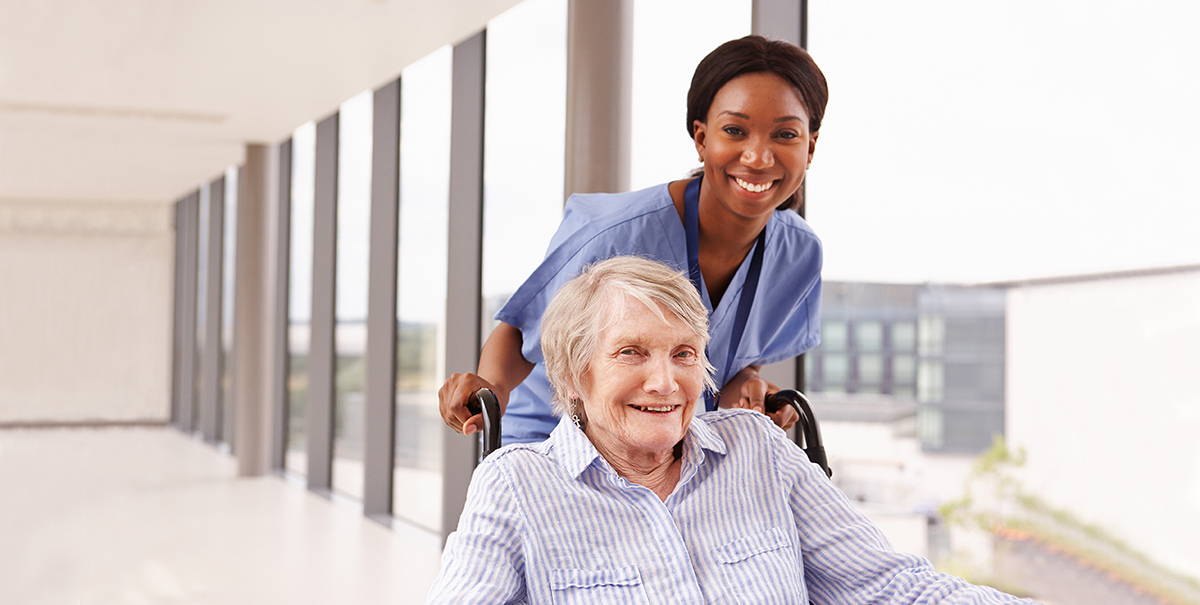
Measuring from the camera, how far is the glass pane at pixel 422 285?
16.8 feet

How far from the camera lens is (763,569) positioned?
145 cm

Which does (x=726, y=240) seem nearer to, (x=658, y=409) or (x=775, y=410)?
(x=775, y=410)

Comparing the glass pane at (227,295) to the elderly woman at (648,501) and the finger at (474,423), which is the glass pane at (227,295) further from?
the elderly woman at (648,501)

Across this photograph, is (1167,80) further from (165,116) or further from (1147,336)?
(165,116)

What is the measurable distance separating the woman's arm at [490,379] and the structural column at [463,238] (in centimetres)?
258

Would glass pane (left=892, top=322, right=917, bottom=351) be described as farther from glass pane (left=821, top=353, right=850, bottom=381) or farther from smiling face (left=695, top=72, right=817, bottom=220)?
smiling face (left=695, top=72, right=817, bottom=220)

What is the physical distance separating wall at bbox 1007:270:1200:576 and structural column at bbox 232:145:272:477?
5.60 m

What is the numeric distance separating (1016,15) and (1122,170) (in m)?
0.62

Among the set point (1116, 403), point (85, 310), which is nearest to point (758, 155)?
point (1116, 403)

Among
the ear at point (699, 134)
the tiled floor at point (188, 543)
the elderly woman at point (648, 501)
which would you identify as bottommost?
the tiled floor at point (188, 543)

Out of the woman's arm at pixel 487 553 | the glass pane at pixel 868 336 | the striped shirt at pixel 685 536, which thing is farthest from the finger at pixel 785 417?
the glass pane at pixel 868 336

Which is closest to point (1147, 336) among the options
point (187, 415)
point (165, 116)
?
point (165, 116)

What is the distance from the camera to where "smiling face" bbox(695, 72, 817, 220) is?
1.67 meters

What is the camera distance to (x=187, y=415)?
10.9m
